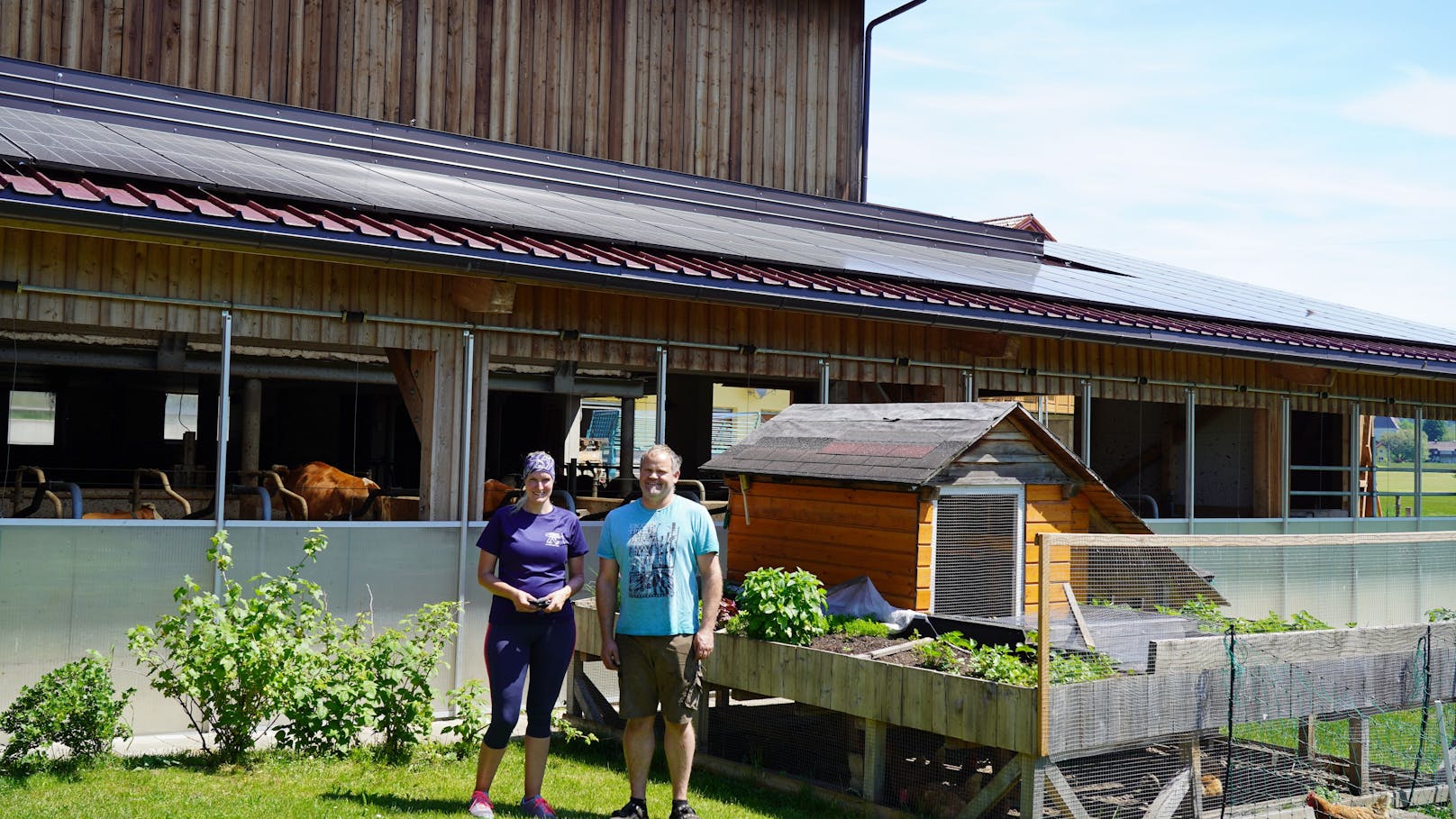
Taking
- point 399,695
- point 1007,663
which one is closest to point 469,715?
point 399,695

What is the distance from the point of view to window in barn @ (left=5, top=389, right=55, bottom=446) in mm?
13500

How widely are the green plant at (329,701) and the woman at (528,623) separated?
1207mm

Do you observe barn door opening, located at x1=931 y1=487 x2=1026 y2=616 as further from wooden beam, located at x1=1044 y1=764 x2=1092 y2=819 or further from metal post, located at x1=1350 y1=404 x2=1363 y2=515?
metal post, located at x1=1350 y1=404 x2=1363 y2=515

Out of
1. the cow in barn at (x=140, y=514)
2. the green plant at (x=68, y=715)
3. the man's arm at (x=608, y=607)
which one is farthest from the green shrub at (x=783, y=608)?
the cow in barn at (x=140, y=514)

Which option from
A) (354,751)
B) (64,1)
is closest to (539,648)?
(354,751)

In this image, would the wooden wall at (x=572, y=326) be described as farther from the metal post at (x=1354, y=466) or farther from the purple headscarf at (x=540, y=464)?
the purple headscarf at (x=540, y=464)

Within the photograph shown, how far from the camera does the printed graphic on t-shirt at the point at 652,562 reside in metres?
6.50

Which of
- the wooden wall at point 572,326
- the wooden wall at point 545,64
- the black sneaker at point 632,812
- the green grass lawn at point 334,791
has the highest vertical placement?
the wooden wall at point 545,64

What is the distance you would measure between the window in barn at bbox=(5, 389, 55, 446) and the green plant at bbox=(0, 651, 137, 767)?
6176 mm

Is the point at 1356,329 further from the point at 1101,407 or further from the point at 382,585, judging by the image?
the point at 382,585

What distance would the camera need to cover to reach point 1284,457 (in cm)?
1506

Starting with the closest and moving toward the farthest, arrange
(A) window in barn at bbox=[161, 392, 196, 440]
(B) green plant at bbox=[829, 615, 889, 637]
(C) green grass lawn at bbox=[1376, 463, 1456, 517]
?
1. (B) green plant at bbox=[829, 615, 889, 637]
2. (A) window in barn at bbox=[161, 392, 196, 440]
3. (C) green grass lawn at bbox=[1376, 463, 1456, 517]

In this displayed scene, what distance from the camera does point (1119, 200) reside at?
256ft

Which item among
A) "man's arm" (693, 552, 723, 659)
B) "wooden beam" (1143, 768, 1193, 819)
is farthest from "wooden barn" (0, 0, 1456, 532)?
"wooden beam" (1143, 768, 1193, 819)
